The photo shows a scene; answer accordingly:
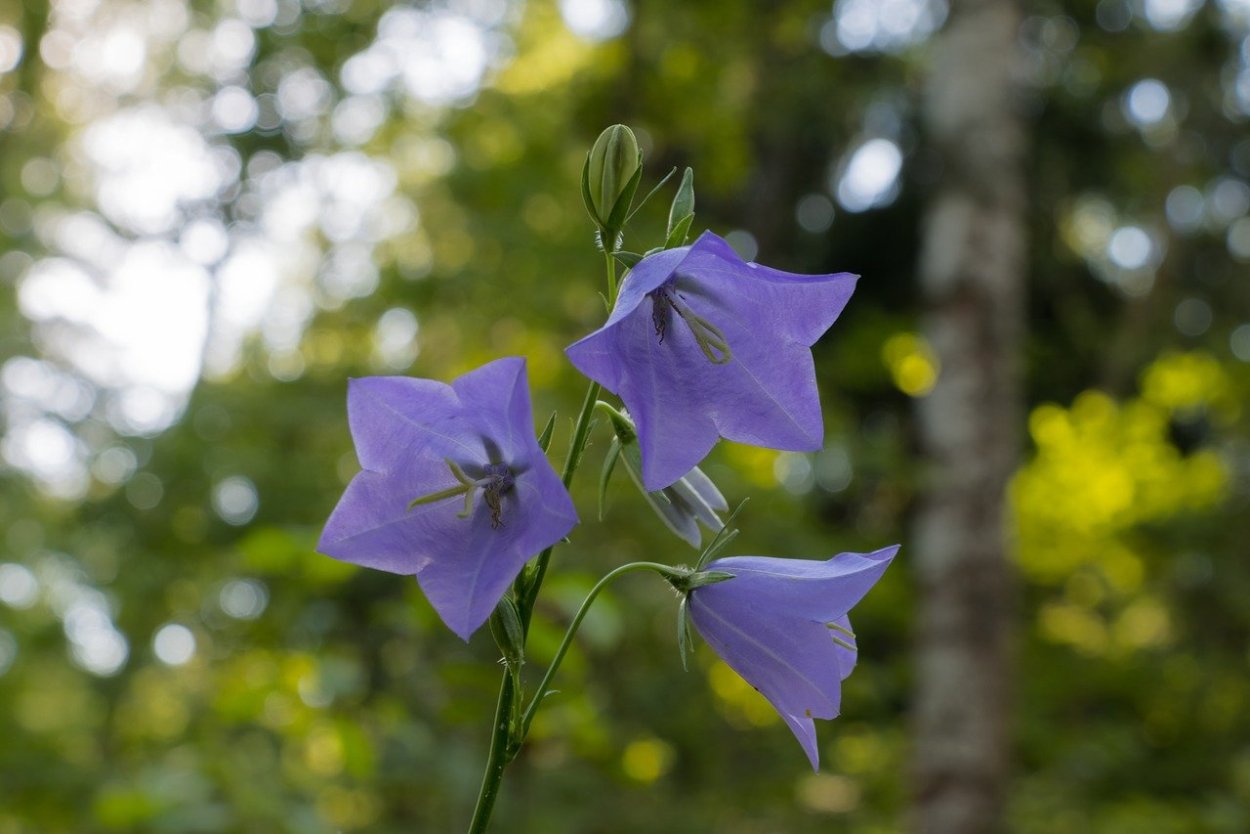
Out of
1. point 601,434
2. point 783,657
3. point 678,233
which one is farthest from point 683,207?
point 601,434

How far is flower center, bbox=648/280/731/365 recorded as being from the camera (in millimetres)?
1060

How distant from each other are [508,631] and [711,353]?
32cm

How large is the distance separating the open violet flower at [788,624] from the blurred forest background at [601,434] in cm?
127

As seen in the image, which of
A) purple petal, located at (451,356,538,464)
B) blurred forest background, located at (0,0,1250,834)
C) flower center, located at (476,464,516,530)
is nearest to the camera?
purple petal, located at (451,356,538,464)

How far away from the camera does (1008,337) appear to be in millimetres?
4113

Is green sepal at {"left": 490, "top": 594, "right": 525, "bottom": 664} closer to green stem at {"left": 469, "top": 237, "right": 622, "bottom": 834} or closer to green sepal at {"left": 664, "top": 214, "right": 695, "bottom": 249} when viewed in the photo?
green stem at {"left": 469, "top": 237, "right": 622, "bottom": 834}

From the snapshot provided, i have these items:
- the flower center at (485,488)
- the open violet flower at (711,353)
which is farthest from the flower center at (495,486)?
the open violet flower at (711,353)

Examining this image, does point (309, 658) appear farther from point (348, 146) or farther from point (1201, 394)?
point (1201, 394)

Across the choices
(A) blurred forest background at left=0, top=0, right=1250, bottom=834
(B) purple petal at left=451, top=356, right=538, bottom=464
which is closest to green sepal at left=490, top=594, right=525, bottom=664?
(B) purple petal at left=451, top=356, right=538, bottom=464

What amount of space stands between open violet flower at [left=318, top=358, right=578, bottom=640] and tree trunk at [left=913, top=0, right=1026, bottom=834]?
309cm

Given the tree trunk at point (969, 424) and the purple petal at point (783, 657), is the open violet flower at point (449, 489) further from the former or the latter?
the tree trunk at point (969, 424)

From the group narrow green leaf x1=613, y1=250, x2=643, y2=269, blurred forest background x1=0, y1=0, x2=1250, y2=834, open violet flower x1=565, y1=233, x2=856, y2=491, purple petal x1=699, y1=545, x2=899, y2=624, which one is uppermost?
narrow green leaf x1=613, y1=250, x2=643, y2=269

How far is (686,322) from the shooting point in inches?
42.9

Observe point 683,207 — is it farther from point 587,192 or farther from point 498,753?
point 498,753
